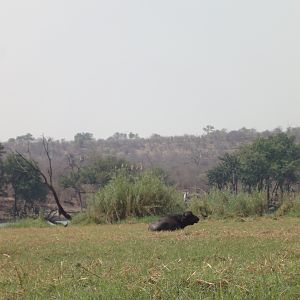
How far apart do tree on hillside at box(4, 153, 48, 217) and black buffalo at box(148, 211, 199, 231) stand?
70.2 feet

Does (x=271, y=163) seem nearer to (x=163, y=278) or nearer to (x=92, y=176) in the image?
(x=92, y=176)

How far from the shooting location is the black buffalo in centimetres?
1036

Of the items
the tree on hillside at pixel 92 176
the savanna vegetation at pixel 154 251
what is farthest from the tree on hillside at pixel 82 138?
the savanna vegetation at pixel 154 251

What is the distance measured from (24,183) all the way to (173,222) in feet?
74.8

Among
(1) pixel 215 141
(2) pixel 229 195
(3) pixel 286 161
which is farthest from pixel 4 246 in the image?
(1) pixel 215 141

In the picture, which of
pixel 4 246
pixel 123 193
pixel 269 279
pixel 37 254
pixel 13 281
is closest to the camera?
pixel 269 279

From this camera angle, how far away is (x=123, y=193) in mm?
14766

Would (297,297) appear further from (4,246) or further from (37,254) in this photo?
(4,246)

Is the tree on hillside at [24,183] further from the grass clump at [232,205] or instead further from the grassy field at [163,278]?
the grassy field at [163,278]

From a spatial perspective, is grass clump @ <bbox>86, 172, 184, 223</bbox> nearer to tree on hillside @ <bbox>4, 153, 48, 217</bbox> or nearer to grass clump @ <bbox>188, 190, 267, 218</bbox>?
grass clump @ <bbox>188, 190, 267, 218</bbox>

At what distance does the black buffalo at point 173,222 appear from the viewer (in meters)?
10.4

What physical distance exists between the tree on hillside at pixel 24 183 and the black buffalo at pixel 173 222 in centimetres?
2140

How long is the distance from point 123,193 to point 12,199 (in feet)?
80.4

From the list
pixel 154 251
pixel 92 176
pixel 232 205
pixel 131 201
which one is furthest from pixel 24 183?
pixel 154 251
